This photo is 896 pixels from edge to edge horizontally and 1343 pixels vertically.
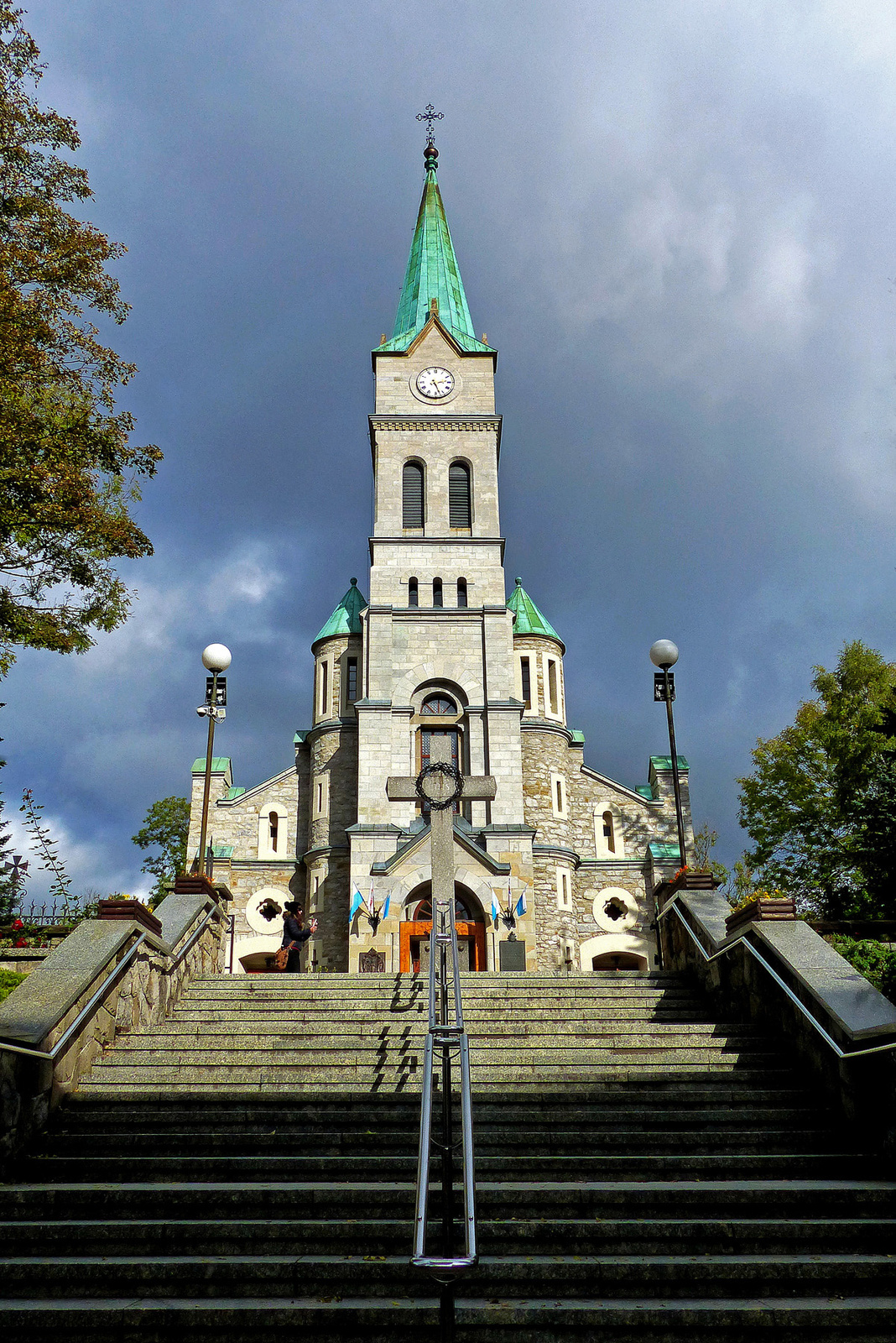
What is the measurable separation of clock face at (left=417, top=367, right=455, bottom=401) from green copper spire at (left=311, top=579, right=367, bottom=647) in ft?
23.7

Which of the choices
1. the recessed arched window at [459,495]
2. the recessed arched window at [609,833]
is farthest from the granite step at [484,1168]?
the recessed arched window at [609,833]

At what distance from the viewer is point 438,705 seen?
95.7 feet

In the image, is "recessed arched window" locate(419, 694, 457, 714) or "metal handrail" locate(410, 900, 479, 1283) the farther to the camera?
"recessed arched window" locate(419, 694, 457, 714)

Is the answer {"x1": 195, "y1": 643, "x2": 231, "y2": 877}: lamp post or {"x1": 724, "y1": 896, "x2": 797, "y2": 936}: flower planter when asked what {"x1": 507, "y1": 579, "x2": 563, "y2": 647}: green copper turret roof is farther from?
{"x1": 724, "y1": 896, "x2": 797, "y2": 936}: flower planter

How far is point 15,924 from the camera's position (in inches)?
617

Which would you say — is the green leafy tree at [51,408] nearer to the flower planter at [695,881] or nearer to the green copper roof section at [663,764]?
the flower planter at [695,881]

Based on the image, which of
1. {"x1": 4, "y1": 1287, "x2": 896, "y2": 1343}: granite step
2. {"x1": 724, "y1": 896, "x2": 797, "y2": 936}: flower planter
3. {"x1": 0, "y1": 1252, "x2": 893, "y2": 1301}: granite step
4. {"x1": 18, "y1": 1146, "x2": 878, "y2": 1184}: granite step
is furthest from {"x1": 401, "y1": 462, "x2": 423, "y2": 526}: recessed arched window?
{"x1": 4, "y1": 1287, "x2": 896, "y2": 1343}: granite step

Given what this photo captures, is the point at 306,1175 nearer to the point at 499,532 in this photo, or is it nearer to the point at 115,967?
the point at 115,967

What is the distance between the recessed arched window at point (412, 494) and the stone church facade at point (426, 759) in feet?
0.20

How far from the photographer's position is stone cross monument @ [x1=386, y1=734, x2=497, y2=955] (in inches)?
477

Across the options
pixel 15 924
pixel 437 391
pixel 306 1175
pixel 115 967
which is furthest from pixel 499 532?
pixel 306 1175

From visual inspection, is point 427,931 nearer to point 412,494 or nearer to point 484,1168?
point 412,494

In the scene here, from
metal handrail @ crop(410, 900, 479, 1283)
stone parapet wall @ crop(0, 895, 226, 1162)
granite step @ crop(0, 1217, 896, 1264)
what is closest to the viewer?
metal handrail @ crop(410, 900, 479, 1283)

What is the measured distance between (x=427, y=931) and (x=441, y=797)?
41.9 ft
